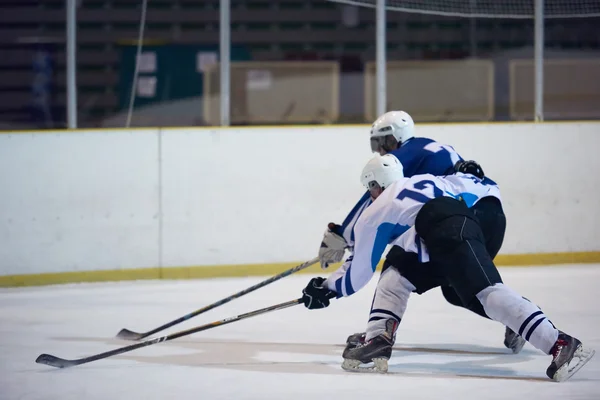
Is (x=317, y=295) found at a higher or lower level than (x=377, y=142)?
lower

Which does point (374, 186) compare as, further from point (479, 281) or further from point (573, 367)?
point (573, 367)

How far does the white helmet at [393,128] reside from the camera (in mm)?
4629

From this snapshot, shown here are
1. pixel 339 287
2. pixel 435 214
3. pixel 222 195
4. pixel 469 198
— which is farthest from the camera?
pixel 222 195

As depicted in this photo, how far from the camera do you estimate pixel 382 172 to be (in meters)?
3.97

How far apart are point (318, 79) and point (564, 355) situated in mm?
3794

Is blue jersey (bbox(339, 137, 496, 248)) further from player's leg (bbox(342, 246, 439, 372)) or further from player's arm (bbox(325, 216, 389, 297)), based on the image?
player's arm (bbox(325, 216, 389, 297))

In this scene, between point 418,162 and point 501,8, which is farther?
point 501,8

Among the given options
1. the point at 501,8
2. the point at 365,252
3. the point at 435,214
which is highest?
the point at 501,8

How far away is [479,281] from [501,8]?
3496 millimetres

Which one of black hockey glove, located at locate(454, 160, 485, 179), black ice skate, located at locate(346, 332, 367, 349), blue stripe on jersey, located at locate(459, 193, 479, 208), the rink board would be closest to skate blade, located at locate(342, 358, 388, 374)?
black ice skate, located at locate(346, 332, 367, 349)

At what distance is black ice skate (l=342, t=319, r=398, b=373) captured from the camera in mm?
4012

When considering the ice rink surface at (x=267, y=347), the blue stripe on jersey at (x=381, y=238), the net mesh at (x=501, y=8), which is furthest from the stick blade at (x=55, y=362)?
the net mesh at (x=501, y=8)

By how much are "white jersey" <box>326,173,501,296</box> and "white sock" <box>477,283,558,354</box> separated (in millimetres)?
289

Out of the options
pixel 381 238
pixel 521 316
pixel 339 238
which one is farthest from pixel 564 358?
pixel 339 238
